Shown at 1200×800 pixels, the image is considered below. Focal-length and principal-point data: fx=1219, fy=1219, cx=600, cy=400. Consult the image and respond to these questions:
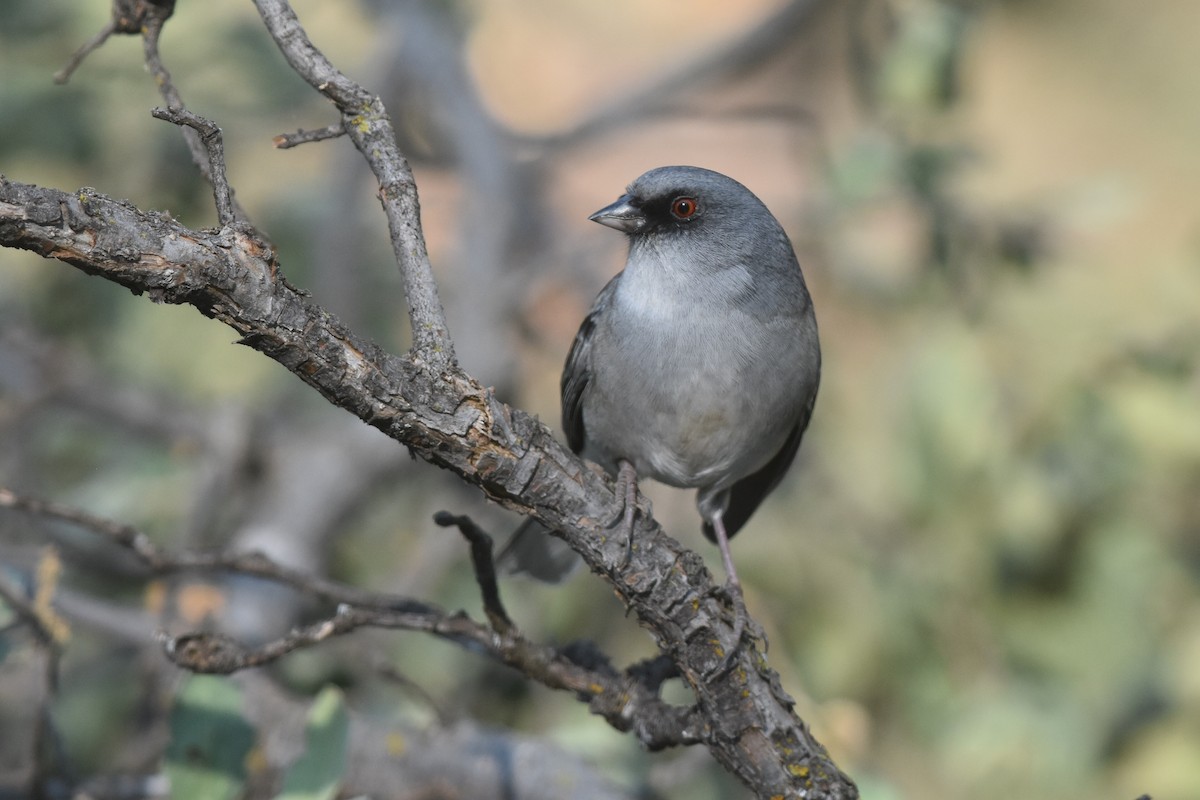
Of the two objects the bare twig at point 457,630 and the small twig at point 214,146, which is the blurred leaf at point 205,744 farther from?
the small twig at point 214,146

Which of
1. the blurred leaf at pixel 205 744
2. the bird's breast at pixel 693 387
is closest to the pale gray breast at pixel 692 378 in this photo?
the bird's breast at pixel 693 387

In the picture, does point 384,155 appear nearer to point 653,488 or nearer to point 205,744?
point 205,744

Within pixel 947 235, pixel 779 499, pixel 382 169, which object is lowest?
pixel 382 169

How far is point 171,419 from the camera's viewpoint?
4.63 metres

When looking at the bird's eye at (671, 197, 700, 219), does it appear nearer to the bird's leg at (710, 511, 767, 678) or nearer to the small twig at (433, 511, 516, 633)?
the bird's leg at (710, 511, 767, 678)

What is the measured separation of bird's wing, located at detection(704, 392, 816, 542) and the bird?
40 mm

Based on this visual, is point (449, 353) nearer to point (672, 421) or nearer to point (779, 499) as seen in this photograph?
point (672, 421)

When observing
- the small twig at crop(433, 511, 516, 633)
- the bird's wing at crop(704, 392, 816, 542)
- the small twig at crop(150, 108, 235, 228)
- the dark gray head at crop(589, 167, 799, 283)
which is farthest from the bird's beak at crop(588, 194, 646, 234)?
the small twig at crop(150, 108, 235, 228)

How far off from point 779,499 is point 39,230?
4104mm

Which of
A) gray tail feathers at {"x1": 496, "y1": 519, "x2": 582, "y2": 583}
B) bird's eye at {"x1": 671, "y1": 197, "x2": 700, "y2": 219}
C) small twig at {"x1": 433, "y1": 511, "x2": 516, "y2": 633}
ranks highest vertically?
bird's eye at {"x1": 671, "y1": 197, "x2": 700, "y2": 219}

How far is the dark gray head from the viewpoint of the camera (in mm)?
3457

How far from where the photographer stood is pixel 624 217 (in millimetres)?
3523

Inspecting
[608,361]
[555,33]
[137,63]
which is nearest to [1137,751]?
[608,361]

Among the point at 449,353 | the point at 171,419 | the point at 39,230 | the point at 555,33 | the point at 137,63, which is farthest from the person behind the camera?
the point at 555,33
